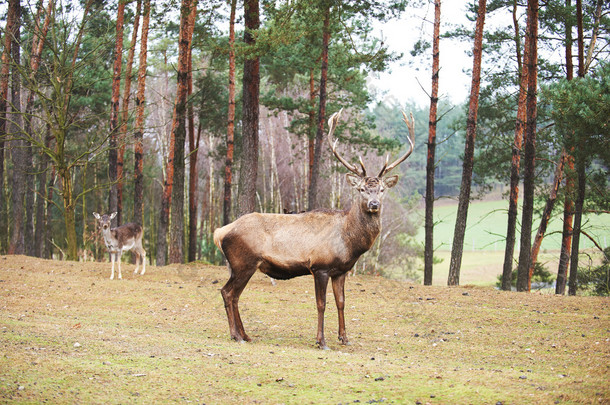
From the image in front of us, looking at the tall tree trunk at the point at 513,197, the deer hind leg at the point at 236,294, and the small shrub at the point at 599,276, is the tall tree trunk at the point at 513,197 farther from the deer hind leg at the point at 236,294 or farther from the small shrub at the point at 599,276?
the deer hind leg at the point at 236,294

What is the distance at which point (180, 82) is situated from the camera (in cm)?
1920

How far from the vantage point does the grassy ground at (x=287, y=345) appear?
6.18m

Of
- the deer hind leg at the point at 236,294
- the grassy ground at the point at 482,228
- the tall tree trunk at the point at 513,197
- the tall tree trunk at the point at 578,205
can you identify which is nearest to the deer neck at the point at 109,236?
the deer hind leg at the point at 236,294

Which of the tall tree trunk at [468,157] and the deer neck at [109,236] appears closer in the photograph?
the tall tree trunk at [468,157]

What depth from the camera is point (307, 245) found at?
29.7 ft

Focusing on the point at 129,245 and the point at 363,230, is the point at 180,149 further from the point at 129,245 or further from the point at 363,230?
the point at 363,230

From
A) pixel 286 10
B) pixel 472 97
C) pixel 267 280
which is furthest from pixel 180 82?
pixel 472 97

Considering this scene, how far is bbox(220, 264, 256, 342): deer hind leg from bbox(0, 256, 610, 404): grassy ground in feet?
1.10

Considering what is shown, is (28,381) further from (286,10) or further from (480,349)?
(286,10)

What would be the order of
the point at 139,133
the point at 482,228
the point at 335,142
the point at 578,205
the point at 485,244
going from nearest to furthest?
the point at 335,142 < the point at 578,205 < the point at 139,133 < the point at 485,244 < the point at 482,228

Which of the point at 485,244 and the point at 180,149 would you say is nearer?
the point at 180,149

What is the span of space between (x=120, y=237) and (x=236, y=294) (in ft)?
28.7

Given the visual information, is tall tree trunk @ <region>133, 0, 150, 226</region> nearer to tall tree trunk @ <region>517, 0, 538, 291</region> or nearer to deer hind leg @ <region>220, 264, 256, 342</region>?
tall tree trunk @ <region>517, 0, 538, 291</region>

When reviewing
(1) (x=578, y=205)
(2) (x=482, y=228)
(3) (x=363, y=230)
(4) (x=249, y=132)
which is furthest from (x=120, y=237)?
(2) (x=482, y=228)
